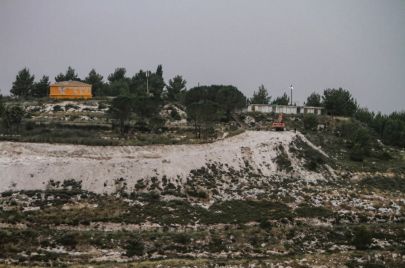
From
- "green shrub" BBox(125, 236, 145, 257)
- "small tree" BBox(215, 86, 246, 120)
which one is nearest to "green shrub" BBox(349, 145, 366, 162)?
"small tree" BBox(215, 86, 246, 120)

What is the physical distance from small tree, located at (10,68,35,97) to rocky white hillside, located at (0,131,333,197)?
70.6m

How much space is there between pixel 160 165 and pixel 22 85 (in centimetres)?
8306

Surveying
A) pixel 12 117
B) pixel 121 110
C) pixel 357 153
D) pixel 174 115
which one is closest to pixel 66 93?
pixel 174 115

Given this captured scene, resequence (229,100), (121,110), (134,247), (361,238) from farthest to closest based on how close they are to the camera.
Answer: (229,100) < (121,110) < (361,238) < (134,247)

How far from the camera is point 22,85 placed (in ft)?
433

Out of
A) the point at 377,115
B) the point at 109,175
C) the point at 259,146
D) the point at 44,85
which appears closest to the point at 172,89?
the point at 44,85

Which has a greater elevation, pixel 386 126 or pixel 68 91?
pixel 68 91

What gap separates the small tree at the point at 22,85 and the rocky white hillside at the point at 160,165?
70.6 meters

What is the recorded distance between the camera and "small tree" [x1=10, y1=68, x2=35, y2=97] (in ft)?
433

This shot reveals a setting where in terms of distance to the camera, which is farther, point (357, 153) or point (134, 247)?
point (357, 153)

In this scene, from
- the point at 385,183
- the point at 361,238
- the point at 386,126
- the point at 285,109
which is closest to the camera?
the point at 361,238

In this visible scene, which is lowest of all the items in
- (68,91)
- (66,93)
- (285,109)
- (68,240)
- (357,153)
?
(68,240)

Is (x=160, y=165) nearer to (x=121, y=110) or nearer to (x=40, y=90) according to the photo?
(x=121, y=110)

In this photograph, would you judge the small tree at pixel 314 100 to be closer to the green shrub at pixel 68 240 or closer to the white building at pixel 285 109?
the white building at pixel 285 109
